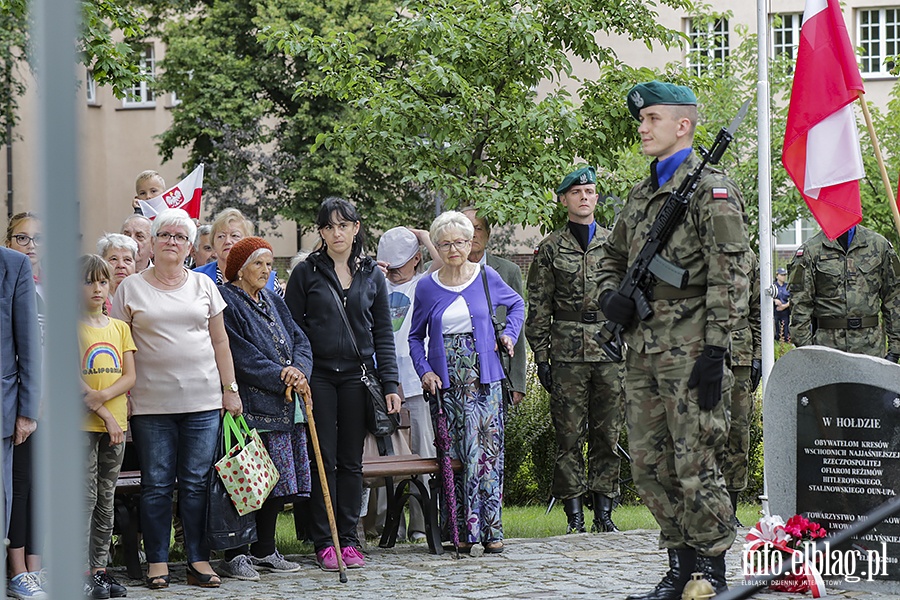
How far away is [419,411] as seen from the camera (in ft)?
31.1

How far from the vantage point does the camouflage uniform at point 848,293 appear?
1006 centimetres

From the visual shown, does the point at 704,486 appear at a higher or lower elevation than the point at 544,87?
lower

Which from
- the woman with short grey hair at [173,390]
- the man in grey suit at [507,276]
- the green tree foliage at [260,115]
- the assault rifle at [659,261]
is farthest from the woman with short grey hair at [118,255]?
the green tree foliage at [260,115]

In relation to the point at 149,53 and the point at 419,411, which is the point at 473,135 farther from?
the point at 149,53

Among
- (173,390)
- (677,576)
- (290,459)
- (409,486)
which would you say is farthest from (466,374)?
(677,576)

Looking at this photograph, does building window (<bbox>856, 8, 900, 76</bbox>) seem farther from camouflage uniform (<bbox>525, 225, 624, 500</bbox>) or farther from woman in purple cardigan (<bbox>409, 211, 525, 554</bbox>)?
woman in purple cardigan (<bbox>409, 211, 525, 554</bbox>)

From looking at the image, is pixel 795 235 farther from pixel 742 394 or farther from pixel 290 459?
pixel 290 459

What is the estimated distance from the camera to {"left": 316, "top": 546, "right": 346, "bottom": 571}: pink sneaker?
7.89 metres

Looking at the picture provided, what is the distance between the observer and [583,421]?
30.7 ft

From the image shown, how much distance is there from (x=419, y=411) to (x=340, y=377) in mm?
1482

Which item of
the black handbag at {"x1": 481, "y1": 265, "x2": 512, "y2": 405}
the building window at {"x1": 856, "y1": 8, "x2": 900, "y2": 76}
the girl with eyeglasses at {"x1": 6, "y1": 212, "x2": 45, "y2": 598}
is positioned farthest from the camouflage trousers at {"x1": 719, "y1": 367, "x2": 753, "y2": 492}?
the building window at {"x1": 856, "y1": 8, "x2": 900, "y2": 76}

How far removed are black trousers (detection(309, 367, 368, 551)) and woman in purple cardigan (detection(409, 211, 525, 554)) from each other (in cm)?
58

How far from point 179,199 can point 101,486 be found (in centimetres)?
369

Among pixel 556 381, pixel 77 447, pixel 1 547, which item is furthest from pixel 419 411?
pixel 77 447
